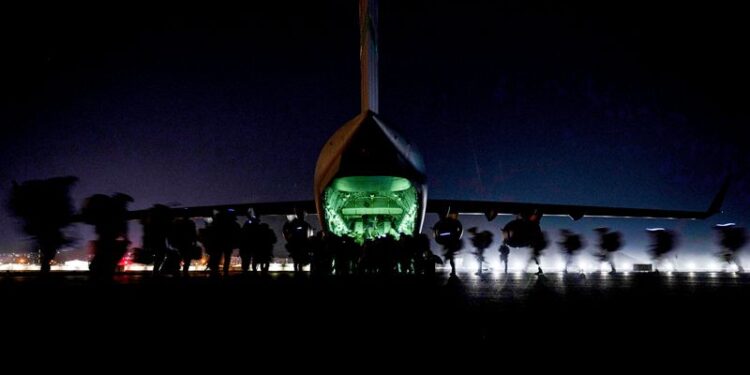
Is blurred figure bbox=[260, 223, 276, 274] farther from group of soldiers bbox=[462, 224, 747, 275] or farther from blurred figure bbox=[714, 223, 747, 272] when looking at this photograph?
blurred figure bbox=[714, 223, 747, 272]

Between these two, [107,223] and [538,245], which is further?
[538,245]

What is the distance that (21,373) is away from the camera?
1.53m

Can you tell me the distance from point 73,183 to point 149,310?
494 centimetres

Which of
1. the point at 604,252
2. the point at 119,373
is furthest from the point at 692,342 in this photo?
the point at 604,252

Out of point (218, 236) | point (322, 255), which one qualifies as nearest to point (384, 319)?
point (218, 236)

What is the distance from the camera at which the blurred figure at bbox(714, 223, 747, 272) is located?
41.5 feet

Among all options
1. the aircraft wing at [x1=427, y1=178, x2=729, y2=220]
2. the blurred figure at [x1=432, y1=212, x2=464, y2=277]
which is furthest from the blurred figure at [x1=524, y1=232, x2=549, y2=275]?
the aircraft wing at [x1=427, y1=178, x2=729, y2=220]

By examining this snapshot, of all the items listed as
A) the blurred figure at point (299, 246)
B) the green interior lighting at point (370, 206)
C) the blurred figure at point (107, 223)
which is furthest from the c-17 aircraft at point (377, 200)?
the blurred figure at point (107, 223)

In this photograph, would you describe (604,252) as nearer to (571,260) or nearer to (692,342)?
(571,260)

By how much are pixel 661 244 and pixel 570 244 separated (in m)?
3.04

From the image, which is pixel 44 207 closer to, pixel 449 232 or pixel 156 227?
pixel 156 227

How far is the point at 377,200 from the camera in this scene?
19.1 metres

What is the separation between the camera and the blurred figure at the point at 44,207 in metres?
6.59

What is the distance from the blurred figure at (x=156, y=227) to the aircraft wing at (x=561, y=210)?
13982 millimetres
